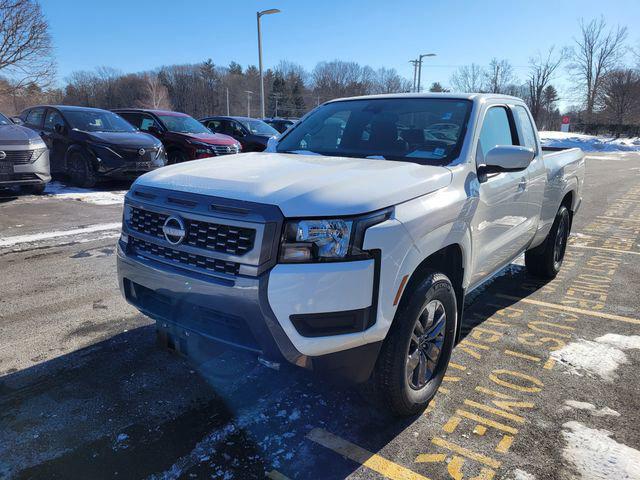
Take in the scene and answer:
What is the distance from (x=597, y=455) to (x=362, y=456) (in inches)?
48.5

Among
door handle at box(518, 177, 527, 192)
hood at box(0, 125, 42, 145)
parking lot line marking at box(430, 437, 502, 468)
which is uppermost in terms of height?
hood at box(0, 125, 42, 145)

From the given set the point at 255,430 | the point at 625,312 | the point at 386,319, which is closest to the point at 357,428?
the point at 255,430

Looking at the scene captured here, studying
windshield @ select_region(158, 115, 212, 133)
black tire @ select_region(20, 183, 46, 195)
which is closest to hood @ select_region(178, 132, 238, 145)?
windshield @ select_region(158, 115, 212, 133)

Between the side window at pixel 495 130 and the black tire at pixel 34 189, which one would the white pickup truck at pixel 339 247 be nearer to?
the side window at pixel 495 130

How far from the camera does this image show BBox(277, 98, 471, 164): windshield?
11.0ft

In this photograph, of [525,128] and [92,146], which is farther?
[92,146]

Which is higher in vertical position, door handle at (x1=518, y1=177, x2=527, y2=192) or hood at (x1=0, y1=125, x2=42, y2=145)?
hood at (x1=0, y1=125, x2=42, y2=145)

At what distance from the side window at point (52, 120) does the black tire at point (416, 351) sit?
10.3m

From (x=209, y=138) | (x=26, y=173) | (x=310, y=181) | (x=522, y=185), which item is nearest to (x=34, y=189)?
(x=26, y=173)

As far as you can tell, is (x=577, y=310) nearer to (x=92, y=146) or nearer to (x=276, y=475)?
(x=276, y=475)

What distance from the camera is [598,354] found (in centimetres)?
364

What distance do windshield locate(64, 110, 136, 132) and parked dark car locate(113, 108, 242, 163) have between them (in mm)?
1422

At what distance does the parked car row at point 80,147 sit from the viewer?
8234 mm

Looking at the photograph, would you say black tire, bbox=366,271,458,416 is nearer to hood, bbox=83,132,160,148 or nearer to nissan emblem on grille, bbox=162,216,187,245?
nissan emblem on grille, bbox=162,216,187,245
